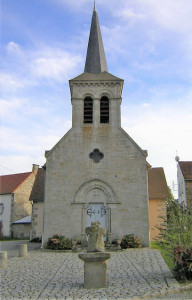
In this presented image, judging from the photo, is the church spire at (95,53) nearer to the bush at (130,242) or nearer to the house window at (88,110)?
the house window at (88,110)

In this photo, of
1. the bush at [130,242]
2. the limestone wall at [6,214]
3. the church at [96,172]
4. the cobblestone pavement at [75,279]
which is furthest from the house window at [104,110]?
the limestone wall at [6,214]

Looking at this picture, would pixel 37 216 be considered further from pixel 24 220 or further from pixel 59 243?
pixel 24 220

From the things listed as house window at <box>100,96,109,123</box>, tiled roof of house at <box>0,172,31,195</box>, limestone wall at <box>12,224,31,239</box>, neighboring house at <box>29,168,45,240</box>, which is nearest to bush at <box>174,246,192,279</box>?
house window at <box>100,96,109,123</box>

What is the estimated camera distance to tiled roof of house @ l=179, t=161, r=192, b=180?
26.0 metres

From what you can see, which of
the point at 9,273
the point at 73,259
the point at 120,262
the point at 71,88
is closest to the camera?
the point at 9,273

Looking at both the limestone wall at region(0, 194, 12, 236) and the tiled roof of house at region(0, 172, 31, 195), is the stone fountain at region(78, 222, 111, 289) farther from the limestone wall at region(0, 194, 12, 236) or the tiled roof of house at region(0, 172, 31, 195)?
the tiled roof of house at region(0, 172, 31, 195)

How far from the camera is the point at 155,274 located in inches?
391

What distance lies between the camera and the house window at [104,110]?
19.8 meters

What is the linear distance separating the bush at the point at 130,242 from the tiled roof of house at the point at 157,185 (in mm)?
8864

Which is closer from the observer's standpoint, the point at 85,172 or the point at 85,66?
the point at 85,172

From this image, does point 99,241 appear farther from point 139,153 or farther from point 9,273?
point 139,153

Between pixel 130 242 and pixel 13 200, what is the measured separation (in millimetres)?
21498

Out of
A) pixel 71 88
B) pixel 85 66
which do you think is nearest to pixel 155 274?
pixel 71 88

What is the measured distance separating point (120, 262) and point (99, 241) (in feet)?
14.3
